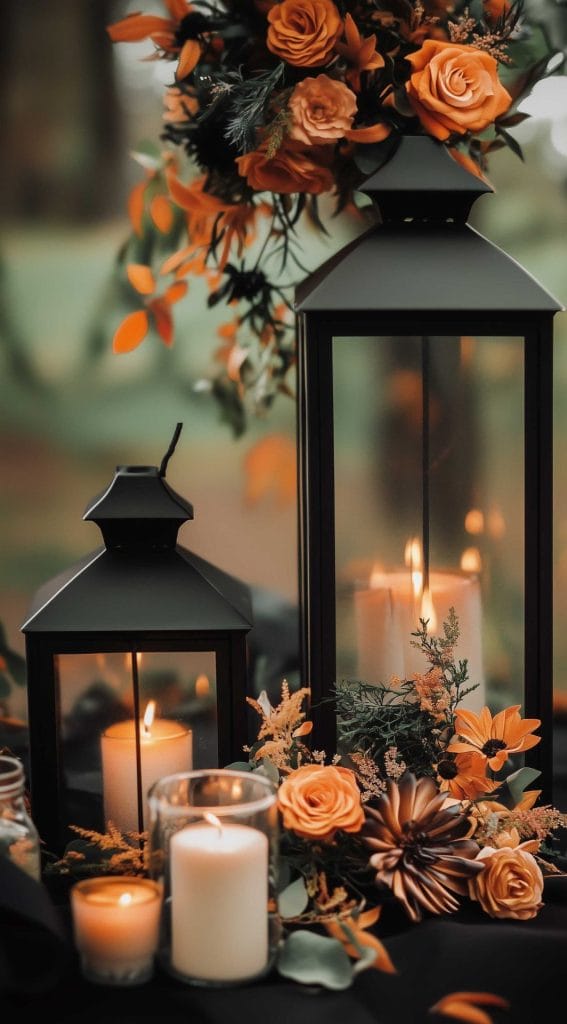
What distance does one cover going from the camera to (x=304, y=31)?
3.67ft

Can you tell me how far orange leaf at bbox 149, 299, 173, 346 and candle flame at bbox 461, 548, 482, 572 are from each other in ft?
1.72

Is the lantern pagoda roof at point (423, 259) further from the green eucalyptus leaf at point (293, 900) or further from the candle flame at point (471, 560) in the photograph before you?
the green eucalyptus leaf at point (293, 900)

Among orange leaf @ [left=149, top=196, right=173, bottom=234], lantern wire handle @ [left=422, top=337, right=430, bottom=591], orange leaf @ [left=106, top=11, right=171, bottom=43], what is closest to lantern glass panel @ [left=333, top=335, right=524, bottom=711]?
lantern wire handle @ [left=422, top=337, right=430, bottom=591]

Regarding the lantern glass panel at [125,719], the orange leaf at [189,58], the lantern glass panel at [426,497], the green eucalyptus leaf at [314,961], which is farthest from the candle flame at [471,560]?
the orange leaf at [189,58]

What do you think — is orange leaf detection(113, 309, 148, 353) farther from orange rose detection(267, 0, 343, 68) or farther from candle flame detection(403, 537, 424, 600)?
candle flame detection(403, 537, 424, 600)

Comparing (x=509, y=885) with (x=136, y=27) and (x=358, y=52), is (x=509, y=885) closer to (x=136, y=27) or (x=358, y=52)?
(x=358, y=52)

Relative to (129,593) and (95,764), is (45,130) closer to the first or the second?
(129,593)

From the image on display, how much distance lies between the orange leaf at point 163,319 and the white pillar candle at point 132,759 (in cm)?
55

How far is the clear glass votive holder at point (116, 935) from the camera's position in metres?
0.85

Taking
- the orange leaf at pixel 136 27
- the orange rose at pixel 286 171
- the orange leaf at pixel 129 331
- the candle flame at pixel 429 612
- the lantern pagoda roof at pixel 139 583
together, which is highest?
the orange leaf at pixel 136 27

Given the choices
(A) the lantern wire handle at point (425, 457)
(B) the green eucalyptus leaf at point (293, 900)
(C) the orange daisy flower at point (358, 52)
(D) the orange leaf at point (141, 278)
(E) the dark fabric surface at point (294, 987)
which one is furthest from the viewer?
(D) the orange leaf at point (141, 278)

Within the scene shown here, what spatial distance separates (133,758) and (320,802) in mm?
189

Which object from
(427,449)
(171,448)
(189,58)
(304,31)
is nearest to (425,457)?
(427,449)

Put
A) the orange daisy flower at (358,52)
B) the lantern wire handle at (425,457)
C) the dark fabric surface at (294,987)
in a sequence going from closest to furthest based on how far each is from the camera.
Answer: the dark fabric surface at (294,987) < the lantern wire handle at (425,457) < the orange daisy flower at (358,52)
